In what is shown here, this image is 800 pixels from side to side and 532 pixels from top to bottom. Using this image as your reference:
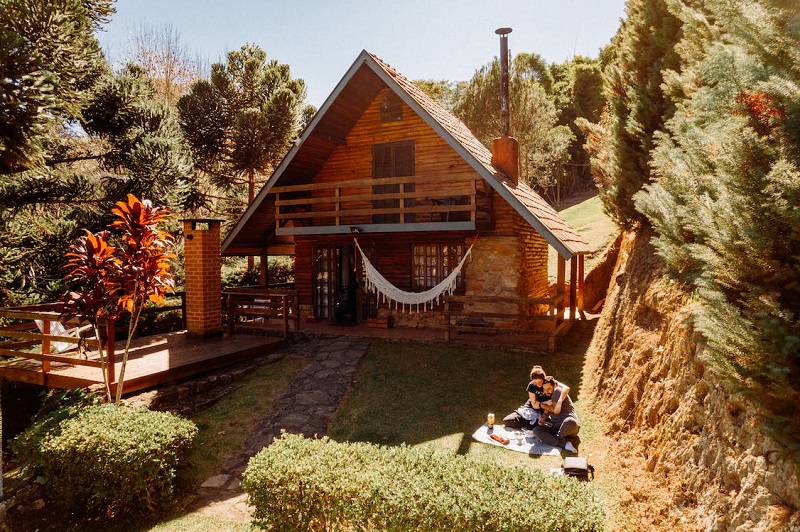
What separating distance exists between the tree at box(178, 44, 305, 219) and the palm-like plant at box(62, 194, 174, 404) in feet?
43.3

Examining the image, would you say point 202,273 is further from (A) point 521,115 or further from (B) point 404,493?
(A) point 521,115

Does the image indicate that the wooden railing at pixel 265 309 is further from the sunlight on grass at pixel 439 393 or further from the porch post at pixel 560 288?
the porch post at pixel 560 288

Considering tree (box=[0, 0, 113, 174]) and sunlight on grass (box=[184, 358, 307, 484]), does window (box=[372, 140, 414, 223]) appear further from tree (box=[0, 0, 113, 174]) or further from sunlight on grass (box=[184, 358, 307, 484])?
tree (box=[0, 0, 113, 174])

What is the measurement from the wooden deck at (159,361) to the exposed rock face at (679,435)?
27.1 ft

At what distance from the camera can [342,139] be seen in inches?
563

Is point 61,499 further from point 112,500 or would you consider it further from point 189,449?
point 189,449

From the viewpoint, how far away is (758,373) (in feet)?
11.0

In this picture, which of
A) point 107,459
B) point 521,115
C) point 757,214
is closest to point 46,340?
point 107,459

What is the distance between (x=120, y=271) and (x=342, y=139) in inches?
347

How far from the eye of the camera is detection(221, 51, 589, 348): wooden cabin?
11852 mm

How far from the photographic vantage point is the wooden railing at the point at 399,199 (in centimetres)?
1130

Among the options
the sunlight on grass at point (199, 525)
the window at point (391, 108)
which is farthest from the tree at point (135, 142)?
the sunlight on grass at point (199, 525)

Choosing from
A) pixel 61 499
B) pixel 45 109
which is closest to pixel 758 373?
pixel 61 499

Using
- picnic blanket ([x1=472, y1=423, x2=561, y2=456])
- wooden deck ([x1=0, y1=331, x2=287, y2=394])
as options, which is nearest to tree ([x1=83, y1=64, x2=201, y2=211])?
wooden deck ([x1=0, y1=331, x2=287, y2=394])
